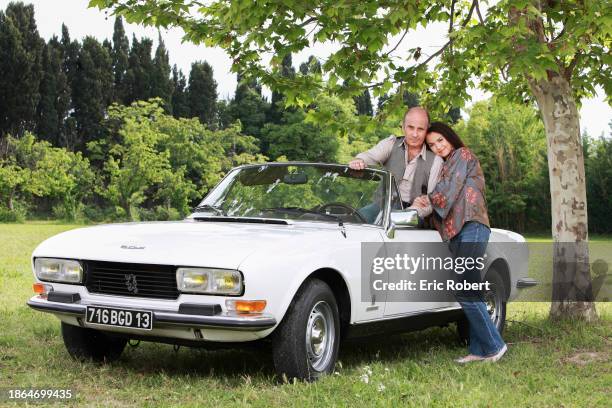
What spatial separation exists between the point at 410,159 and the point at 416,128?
1.00 ft

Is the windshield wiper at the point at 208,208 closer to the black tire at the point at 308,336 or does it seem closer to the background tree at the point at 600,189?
the black tire at the point at 308,336

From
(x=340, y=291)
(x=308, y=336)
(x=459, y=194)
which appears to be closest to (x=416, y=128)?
(x=459, y=194)

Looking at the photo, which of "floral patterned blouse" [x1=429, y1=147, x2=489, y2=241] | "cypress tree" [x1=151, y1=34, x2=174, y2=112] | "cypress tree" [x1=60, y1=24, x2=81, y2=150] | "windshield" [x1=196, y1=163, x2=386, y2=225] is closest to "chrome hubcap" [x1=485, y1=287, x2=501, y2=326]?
"floral patterned blouse" [x1=429, y1=147, x2=489, y2=241]

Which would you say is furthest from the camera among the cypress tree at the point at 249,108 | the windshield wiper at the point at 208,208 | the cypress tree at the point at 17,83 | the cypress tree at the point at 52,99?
the cypress tree at the point at 249,108

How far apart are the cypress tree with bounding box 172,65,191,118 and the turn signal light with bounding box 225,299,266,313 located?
193 ft

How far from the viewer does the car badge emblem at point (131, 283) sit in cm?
526

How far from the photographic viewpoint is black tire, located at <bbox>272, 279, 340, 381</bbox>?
5176 mm

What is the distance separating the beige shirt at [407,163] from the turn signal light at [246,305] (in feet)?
7.28

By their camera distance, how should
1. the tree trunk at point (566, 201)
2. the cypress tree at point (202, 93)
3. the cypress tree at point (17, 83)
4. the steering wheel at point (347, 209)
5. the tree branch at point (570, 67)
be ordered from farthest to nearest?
the cypress tree at point (202, 93) < the cypress tree at point (17, 83) < the tree branch at point (570, 67) < the tree trunk at point (566, 201) < the steering wheel at point (347, 209)

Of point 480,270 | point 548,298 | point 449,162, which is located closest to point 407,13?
point 449,162

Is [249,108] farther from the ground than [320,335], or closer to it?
farther from the ground

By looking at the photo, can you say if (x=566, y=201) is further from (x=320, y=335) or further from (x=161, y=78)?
(x=161, y=78)

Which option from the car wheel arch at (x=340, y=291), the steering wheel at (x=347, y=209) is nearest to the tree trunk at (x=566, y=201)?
the steering wheel at (x=347, y=209)

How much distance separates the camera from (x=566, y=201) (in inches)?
363
